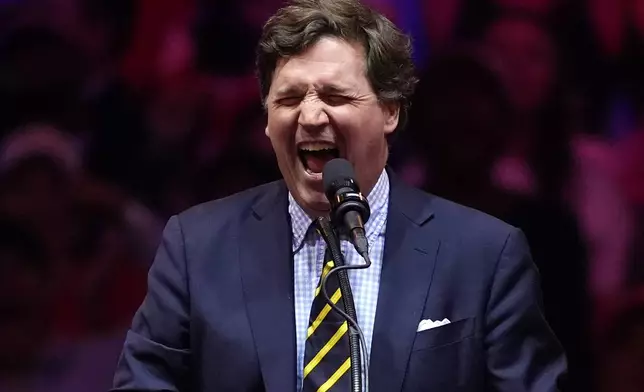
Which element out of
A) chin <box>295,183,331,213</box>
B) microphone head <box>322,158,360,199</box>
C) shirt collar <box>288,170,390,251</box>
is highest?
microphone head <box>322,158,360,199</box>

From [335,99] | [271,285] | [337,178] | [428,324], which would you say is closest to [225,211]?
[271,285]

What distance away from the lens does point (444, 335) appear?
1.78m

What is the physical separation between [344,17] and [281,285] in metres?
0.47

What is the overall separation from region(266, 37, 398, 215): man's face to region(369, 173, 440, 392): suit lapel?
0.13m

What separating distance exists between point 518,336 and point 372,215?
13.6 inches

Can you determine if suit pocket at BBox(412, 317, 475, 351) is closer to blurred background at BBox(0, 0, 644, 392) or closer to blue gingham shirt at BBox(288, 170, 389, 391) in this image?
blue gingham shirt at BBox(288, 170, 389, 391)

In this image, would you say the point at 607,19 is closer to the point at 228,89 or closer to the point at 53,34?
the point at 228,89

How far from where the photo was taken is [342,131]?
1.82m

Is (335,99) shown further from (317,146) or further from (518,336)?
(518,336)

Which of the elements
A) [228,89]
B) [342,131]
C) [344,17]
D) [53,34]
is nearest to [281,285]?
[342,131]

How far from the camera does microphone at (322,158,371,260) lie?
1.39 m

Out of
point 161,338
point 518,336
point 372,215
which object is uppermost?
point 372,215

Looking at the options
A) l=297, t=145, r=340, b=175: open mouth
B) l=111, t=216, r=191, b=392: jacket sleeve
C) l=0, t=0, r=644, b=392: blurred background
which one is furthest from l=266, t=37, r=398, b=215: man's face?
l=0, t=0, r=644, b=392: blurred background

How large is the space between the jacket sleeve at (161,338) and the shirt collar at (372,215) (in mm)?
205
